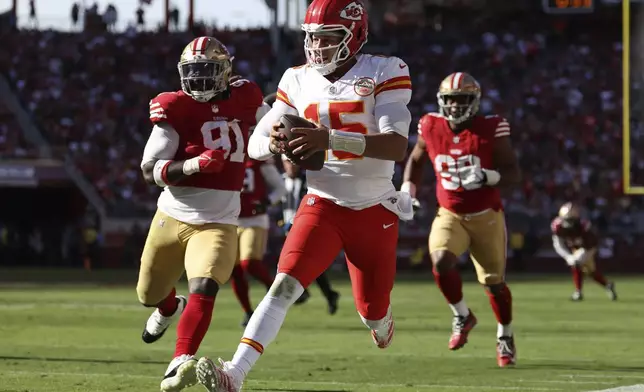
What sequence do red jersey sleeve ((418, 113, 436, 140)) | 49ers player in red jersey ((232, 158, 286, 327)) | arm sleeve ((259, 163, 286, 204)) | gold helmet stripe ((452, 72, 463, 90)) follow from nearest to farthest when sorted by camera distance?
1. gold helmet stripe ((452, 72, 463, 90))
2. red jersey sleeve ((418, 113, 436, 140))
3. 49ers player in red jersey ((232, 158, 286, 327))
4. arm sleeve ((259, 163, 286, 204))

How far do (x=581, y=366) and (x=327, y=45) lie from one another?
375 cm

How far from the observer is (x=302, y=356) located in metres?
9.74

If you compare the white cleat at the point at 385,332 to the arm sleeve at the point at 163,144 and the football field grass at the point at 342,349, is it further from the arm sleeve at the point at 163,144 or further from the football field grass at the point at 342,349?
the arm sleeve at the point at 163,144

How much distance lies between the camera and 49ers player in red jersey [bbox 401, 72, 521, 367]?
31.2 feet

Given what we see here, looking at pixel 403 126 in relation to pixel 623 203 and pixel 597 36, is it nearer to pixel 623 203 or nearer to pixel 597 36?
pixel 623 203

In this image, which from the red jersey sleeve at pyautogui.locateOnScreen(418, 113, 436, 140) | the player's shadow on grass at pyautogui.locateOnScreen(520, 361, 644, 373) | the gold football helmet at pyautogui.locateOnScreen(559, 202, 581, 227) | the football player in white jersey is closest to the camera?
the football player in white jersey

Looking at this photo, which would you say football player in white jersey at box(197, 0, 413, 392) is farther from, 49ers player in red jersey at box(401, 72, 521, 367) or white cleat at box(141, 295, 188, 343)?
49ers player in red jersey at box(401, 72, 521, 367)

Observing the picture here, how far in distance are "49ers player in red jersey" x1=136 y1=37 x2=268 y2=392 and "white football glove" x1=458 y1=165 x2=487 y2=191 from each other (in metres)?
2.35

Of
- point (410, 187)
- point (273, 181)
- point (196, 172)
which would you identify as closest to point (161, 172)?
point (196, 172)

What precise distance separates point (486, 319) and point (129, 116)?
1704cm

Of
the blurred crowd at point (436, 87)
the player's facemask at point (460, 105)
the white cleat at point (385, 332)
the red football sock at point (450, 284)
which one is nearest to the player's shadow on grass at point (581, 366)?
the red football sock at point (450, 284)

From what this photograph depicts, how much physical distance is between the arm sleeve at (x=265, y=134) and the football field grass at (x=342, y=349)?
1764 mm

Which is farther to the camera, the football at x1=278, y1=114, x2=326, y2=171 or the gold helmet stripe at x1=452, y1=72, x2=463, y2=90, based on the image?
the gold helmet stripe at x1=452, y1=72, x2=463, y2=90

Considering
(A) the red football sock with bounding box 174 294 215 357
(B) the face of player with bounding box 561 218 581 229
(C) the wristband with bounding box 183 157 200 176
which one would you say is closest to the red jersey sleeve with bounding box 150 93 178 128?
(C) the wristband with bounding box 183 157 200 176
